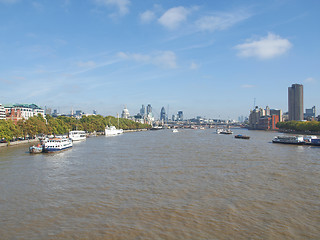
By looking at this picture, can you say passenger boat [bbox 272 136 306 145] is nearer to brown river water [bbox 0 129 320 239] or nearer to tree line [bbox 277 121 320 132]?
brown river water [bbox 0 129 320 239]

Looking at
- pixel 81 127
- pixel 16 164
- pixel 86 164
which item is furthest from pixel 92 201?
pixel 81 127

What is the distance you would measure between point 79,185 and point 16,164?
1563 centimetres

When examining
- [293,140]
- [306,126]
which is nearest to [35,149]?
[293,140]

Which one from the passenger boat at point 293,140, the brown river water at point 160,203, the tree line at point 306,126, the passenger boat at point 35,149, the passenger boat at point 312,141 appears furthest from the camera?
the tree line at point 306,126

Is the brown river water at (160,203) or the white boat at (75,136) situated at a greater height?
the white boat at (75,136)

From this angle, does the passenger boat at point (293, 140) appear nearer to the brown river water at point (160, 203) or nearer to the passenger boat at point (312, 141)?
the passenger boat at point (312, 141)

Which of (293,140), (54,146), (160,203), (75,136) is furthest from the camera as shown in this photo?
(75,136)

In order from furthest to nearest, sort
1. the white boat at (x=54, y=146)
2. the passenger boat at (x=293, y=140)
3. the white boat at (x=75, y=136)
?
the white boat at (x=75, y=136) < the passenger boat at (x=293, y=140) < the white boat at (x=54, y=146)

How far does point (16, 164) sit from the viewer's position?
33938 mm

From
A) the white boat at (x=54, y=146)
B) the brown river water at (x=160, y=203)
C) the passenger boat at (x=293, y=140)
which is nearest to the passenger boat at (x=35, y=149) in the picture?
the white boat at (x=54, y=146)

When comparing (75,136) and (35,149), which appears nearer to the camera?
(35,149)

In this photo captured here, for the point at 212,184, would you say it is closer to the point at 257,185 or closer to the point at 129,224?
the point at 257,185

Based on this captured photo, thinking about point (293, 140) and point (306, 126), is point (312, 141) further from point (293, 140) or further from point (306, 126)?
point (306, 126)

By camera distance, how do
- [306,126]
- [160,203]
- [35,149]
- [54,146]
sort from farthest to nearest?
[306,126], [54,146], [35,149], [160,203]
